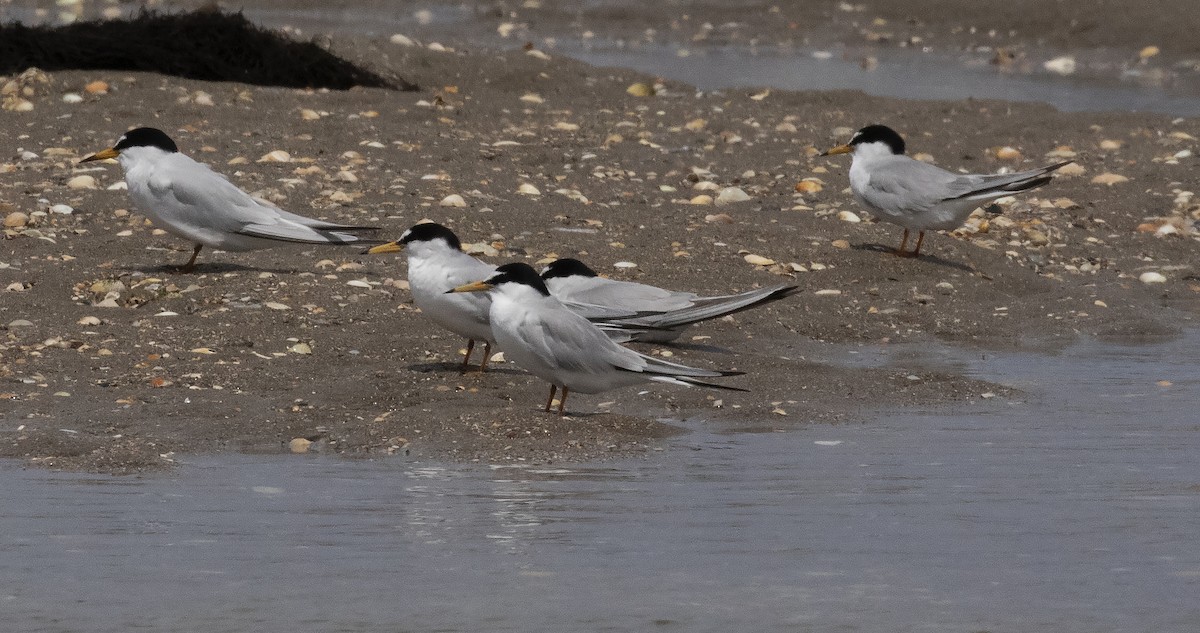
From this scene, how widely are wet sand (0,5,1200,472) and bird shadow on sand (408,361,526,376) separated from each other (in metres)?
0.03

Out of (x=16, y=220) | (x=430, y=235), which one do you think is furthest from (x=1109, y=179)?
(x=16, y=220)

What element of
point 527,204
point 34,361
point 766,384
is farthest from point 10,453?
point 527,204

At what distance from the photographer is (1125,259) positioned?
10133 millimetres

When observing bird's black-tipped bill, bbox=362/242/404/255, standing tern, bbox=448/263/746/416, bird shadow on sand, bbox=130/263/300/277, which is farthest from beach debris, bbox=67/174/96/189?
standing tern, bbox=448/263/746/416

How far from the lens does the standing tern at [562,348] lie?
6.52 metres

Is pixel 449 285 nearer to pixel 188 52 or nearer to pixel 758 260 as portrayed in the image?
pixel 758 260

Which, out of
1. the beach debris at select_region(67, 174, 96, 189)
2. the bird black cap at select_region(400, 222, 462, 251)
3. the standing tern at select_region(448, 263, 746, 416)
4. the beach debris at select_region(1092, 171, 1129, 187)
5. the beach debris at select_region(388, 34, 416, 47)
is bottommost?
the beach debris at select_region(67, 174, 96, 189)

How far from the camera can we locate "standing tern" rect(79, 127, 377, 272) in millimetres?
8477

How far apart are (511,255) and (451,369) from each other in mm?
1978

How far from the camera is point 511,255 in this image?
9.30 meters

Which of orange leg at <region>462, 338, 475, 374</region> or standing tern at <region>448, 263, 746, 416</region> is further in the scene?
orange leg at <region>462, 338, 475, 374</region>

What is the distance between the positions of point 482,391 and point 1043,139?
7179mm

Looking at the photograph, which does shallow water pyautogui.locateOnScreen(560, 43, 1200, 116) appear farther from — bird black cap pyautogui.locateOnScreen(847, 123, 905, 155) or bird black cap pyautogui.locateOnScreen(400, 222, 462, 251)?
bird black cap pyautogui.locateOnScreen(400, 222, 462, 251)

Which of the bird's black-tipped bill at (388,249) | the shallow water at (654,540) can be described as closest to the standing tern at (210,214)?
the bird's black-tipped bill at (388,249)
